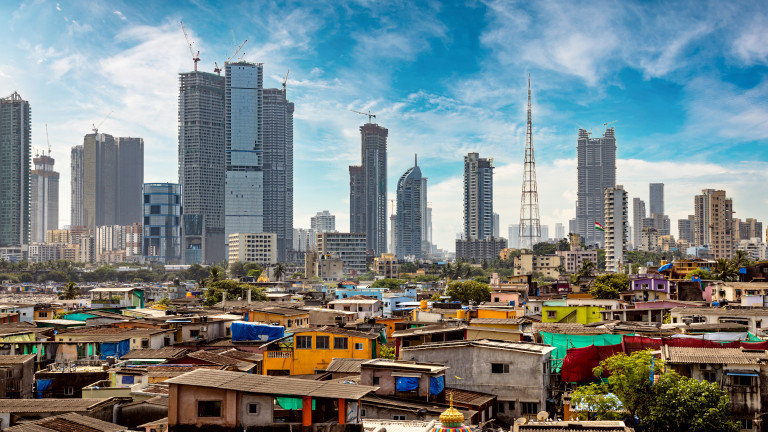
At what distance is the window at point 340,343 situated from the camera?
34.0 metres

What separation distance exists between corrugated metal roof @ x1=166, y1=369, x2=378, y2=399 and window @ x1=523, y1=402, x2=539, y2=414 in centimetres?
954

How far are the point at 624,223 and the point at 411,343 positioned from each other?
413 feet

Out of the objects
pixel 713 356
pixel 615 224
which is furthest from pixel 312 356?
pixel 615 224

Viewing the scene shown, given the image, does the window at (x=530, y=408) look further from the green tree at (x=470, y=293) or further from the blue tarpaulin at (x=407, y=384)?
the green tree at (x=470, y=293)

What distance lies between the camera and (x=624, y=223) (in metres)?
149

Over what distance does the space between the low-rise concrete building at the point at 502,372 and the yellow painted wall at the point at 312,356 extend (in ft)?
23.2

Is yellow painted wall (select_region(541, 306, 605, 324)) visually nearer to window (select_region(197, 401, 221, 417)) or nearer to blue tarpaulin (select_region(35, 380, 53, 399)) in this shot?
blue tarpaulin (select_region(35, 380, 53, 399))

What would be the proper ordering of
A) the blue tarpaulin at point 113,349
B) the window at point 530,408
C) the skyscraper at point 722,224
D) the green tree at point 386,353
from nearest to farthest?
the window at point 530,408 < the green tree at point 386,353 < the blue tarpaulin at point 113,349 < the skyscraper at point 722,224

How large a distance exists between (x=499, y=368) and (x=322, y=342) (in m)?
9.63

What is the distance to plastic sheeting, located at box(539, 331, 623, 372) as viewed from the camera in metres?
31.9

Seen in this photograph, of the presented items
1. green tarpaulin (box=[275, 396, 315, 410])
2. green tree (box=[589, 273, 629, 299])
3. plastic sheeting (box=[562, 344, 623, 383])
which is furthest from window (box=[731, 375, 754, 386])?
green tree (box=[589, 273, 629, 299])

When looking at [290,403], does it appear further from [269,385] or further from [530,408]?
[530,408]

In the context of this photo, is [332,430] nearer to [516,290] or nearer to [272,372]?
[272,372]

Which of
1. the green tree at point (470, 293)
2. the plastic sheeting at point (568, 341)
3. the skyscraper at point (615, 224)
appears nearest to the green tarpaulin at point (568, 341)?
the plastic sheeting at point (568, 341)
